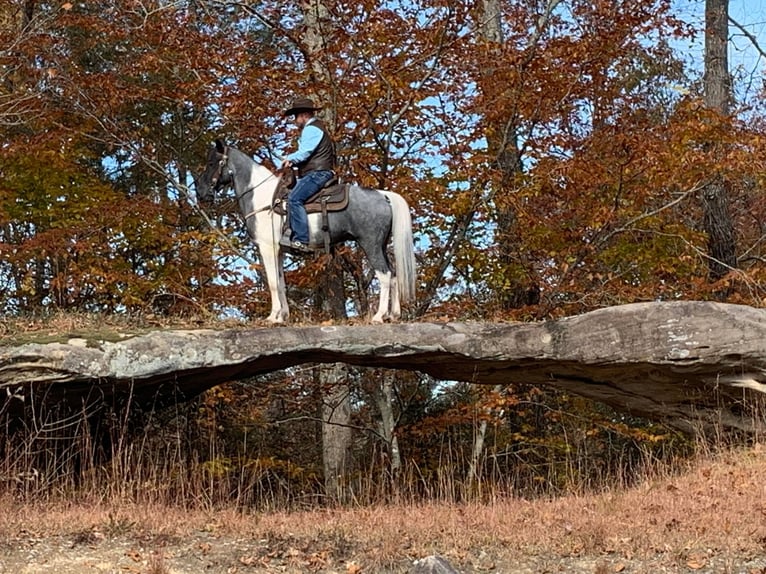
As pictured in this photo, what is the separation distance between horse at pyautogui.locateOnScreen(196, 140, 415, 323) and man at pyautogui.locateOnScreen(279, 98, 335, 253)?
12 centimetres

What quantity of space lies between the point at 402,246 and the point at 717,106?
825cm

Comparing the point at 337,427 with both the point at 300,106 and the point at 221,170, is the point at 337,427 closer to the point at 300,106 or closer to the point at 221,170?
the point at 221,170

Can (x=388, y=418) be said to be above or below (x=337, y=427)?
above

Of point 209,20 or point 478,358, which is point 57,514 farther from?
point 209,20

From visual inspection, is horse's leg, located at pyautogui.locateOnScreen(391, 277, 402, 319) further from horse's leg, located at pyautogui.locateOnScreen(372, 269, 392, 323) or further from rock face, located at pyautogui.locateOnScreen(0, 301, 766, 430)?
rock face, located at pyautogui.locateOnScreen(0, 301, 766, 430)

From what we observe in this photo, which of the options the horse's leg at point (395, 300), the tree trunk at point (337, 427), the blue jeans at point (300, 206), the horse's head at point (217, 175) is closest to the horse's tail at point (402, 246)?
the horse's leg at point (395, 300)

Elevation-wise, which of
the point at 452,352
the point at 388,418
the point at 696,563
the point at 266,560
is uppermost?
the point at 452,352

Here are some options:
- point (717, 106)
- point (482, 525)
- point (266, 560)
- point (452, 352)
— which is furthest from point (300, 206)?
point (717, 106)

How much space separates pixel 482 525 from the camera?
27.4 ft

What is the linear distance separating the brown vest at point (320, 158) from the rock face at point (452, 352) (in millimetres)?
1827

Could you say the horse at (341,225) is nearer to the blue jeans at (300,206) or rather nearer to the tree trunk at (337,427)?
the blue jeans at (300,206)

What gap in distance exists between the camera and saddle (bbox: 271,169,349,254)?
10266mm

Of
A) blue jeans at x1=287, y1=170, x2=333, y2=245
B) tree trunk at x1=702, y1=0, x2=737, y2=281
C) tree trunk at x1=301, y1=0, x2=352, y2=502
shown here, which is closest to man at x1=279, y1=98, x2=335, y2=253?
blue jeans at x1=287, y1=170, x2=333, y2=245

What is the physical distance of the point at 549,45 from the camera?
1421 cm
